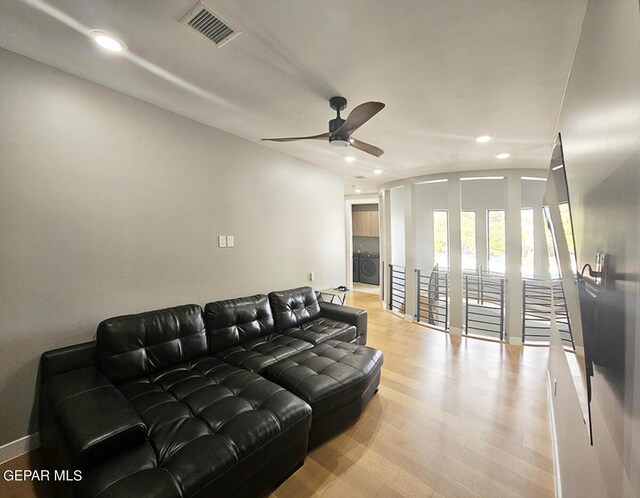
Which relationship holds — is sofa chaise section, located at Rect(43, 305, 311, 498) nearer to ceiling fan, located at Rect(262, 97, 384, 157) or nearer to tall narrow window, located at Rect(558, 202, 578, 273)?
tall narrow window, located at Rect(558, 202, 578, 273)

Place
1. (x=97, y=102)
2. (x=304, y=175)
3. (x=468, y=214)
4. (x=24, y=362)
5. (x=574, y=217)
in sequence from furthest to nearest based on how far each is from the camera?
(x=468, y=214) → (x=304, y=175) → (x=97, y=102) → (x=24, y=362) → (x=574, y=217)

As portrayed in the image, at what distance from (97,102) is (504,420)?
421cm

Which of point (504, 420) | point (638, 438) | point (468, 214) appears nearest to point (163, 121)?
point (638, 438)

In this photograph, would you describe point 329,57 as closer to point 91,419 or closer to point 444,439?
point 91,419

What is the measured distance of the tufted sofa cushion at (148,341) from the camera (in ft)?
6.19

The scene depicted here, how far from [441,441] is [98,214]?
3.16m

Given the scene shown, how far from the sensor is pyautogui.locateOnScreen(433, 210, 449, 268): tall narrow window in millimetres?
6387

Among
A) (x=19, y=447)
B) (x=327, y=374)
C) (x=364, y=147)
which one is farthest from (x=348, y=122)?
(x=19, y=447)

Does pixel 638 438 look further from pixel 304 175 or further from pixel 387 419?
pixel 304 175

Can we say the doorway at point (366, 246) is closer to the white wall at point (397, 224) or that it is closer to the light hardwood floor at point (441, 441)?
the white wall at point (397, 224)

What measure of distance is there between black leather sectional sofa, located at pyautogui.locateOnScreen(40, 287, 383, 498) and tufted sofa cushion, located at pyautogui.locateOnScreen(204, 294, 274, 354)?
0.03 ft

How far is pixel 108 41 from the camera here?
156 centimetres

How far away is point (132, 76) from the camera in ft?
6.37

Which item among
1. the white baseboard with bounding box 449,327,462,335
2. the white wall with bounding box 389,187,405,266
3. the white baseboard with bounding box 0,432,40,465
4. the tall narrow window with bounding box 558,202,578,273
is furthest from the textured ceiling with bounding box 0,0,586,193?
the white wall with bounding box 389,187,405,266
